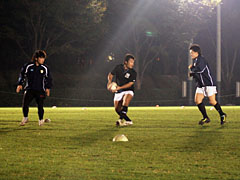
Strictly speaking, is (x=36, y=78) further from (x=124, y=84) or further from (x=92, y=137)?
(x=92, y=137)

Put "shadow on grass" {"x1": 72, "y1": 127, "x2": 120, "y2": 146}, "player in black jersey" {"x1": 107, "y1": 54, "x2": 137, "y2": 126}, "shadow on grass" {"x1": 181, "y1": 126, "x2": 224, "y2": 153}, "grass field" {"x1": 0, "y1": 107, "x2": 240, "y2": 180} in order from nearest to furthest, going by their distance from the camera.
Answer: "grass field" {"x1": 0, "y1": 107, "x2": 240, "y2": 180}, "shadow on grass" {"x1": 181, "y1": 126, "x2": 224, "y2": 153}, "shadow on grass" {"x1": 72, "y1": 127, "x2": 120, "y2": 146}, "player in black jersey" {"x1": 107, "y1": 54, "x2": 137, "y2": 126}

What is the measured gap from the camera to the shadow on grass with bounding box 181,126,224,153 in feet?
27.7

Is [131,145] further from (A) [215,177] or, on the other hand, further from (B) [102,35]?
(B) [102,35]

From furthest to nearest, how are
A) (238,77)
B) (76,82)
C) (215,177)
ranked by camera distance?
1. (238,77)
2. (76,82)
3. (215,177)

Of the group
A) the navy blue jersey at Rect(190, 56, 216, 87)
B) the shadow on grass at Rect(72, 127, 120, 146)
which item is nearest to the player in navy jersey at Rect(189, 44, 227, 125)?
the navy blue jersey at Rect(190, 56, 216, 87)

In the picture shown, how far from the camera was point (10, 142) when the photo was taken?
9.30 m

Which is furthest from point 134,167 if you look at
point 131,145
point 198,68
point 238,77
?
point 238,77

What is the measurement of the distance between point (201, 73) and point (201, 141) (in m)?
4.67

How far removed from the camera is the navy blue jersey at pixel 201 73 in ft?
45.7

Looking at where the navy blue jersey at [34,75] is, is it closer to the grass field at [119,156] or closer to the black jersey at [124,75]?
the black jersey at [124,75]

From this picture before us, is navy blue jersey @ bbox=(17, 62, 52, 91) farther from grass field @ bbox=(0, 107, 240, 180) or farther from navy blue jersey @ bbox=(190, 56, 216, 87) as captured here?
navy blue jersey @ bbox=(190, 56, 216, 87)

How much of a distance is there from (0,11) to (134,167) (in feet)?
106

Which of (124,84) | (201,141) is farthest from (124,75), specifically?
(201,141)

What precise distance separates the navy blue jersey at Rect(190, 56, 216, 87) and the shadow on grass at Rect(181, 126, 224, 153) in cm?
248
